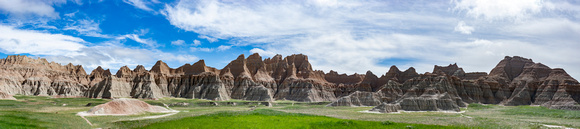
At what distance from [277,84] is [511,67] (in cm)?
11430

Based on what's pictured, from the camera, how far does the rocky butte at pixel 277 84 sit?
411 feet

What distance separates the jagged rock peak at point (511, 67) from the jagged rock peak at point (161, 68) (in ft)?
522

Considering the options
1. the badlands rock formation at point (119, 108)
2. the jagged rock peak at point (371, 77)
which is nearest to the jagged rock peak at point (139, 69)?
the jagged rock peak at point (371, 77)

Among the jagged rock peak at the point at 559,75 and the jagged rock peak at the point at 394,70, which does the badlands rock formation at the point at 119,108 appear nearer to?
the jagged rock peak at the point at 394,70

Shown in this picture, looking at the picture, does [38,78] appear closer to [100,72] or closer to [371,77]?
[100,72]

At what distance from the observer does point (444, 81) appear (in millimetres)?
122875

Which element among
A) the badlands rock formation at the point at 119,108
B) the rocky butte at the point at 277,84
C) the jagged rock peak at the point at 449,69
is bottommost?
the badlands rock formation at the point at 119,108

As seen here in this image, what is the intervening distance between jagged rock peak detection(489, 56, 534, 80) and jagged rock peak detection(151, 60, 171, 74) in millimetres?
159064

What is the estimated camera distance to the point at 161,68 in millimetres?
174750

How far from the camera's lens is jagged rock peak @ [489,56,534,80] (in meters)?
159

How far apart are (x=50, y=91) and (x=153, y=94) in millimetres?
47479

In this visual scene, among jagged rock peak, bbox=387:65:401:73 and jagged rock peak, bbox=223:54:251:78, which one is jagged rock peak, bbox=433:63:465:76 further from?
jagged rock peak, bbox=223:54:251:78

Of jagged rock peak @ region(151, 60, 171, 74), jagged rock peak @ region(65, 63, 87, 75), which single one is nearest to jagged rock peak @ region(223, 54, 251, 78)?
jagged rock peak @ region(151, 60, 171, 74)

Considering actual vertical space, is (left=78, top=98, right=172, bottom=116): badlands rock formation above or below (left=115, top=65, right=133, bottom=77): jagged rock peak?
below
